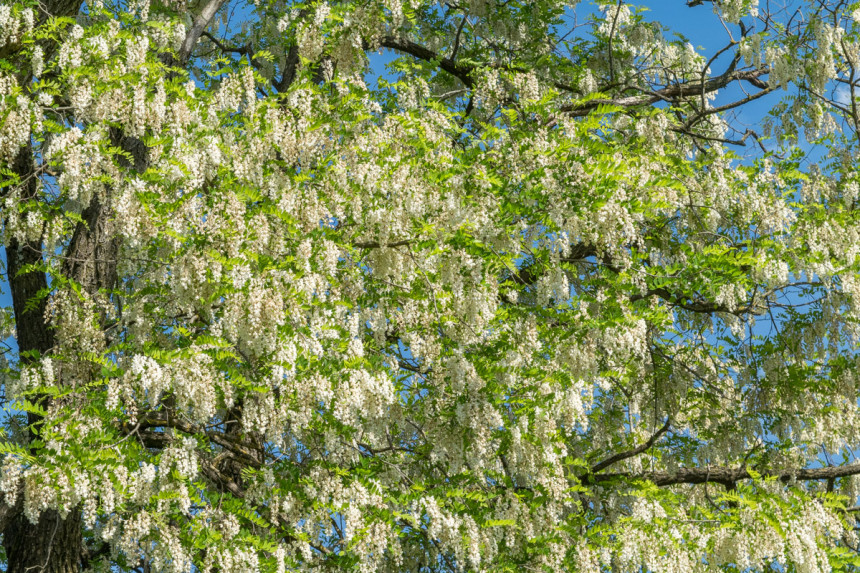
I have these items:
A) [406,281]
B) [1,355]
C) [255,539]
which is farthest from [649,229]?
[1,355]

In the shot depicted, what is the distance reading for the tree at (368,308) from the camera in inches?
233

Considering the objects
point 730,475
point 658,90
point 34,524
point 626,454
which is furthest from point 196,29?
point 730,475

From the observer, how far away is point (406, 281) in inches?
283

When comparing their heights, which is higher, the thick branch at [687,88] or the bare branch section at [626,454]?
the thick branch at [687,88]

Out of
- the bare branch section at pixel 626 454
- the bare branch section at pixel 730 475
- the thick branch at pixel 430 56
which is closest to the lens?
the bare branch section at pixel 626 454

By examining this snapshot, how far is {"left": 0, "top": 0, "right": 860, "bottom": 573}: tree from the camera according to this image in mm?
5930

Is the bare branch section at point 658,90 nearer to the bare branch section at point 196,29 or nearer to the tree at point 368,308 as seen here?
the tree at point 368,308

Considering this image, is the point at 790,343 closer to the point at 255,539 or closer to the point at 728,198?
the point at 728,198

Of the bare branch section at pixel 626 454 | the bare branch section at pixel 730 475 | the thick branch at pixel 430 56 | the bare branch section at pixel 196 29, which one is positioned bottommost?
the bare branch section at pixel 730 475

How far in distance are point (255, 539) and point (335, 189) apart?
106 inches

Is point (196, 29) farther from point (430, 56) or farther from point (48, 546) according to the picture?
point (48, 546)

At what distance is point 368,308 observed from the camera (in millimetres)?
7223

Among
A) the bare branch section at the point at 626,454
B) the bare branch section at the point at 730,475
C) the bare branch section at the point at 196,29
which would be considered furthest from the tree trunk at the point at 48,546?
the bare branch section at the point at 626,454

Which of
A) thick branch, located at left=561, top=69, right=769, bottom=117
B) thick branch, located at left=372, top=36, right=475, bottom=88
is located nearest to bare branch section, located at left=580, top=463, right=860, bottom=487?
thick branch, located at left=561, top=69, right=769, bottom=117
